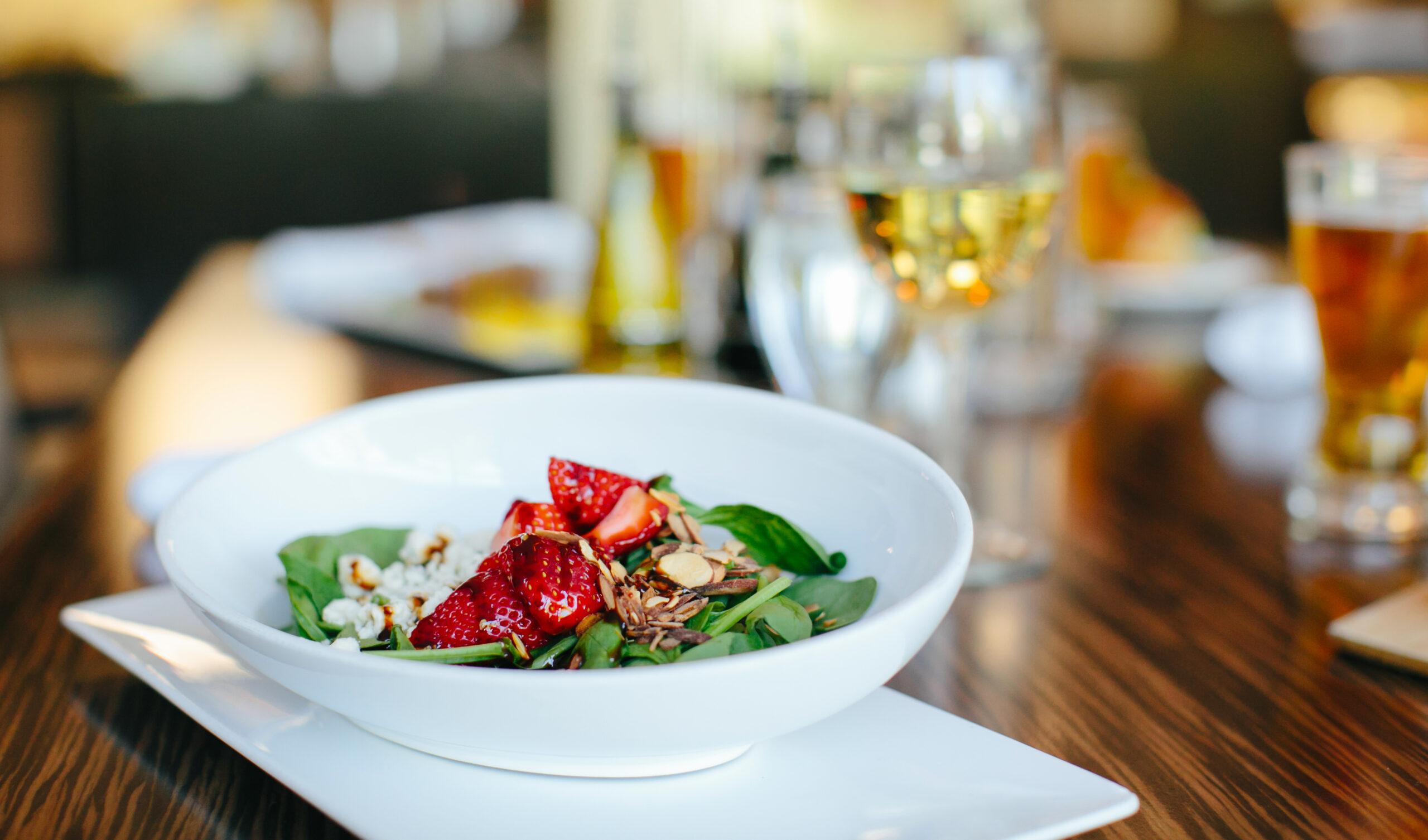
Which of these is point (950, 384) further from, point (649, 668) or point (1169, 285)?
point (1169, 285)

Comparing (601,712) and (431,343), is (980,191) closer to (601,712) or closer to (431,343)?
(601,712)

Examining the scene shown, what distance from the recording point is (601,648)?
1.41ft

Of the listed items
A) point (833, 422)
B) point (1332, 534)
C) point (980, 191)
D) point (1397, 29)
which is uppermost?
point (1397, 29)

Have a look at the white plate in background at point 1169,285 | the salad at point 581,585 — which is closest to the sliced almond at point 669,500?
the salad at point 581,585

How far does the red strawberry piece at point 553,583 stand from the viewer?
1.45 ft

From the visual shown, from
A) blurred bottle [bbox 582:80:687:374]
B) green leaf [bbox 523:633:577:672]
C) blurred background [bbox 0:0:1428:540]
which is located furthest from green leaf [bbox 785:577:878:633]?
blurred background [bbox 0:0:1428:540]

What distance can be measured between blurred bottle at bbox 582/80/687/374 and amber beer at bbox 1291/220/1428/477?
0.64m

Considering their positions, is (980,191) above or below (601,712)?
above

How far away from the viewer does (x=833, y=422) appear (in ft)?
1.94

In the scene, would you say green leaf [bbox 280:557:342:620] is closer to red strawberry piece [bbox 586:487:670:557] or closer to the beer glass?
red strawberry piece [bbox 586:487:670:557]

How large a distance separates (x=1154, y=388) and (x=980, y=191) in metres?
0.56

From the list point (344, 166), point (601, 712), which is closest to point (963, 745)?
point (601, 712)

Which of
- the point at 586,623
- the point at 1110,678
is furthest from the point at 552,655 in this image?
the point at 1110,678

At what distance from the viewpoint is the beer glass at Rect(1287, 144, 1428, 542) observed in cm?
78
